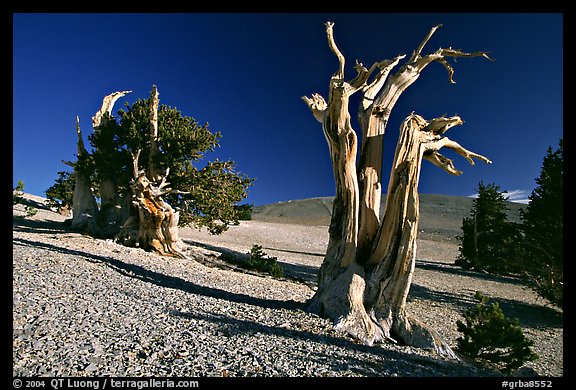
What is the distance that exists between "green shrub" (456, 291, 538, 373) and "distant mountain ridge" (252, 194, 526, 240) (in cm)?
7950

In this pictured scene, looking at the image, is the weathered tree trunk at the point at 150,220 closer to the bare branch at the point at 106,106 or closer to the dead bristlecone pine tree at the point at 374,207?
the bare branch at the point at 106,106

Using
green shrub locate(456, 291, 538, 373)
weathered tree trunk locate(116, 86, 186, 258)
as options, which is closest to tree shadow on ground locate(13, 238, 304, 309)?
green shrub locate(456, 291, 538, 373)

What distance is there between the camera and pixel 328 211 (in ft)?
383

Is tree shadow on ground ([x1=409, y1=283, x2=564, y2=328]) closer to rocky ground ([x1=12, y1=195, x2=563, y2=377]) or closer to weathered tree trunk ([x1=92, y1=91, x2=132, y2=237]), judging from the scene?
rocky ground ([x1=12, y1=195, x2=563, y2=377])

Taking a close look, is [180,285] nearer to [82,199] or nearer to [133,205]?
[133,205]

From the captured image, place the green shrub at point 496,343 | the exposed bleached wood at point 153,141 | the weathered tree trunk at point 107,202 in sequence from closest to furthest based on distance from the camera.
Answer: the green shrub at point 496,343 → the exposed bleached wood at point 153,141 → the weathered tree trunk at point 107,202

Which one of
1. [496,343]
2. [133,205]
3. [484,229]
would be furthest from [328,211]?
[496,343]

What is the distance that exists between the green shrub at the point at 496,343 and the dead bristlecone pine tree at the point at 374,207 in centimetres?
84

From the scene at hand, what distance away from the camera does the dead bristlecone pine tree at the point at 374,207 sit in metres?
6.94

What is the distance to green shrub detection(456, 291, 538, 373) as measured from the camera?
6.46 m

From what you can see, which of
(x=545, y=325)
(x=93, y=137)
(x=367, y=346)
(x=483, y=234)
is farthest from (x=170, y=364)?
(x=483, y=234)

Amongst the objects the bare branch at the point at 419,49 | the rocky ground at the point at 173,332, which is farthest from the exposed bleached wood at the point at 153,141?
the bare branch at the point at 419,49

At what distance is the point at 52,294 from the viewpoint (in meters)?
6.36
